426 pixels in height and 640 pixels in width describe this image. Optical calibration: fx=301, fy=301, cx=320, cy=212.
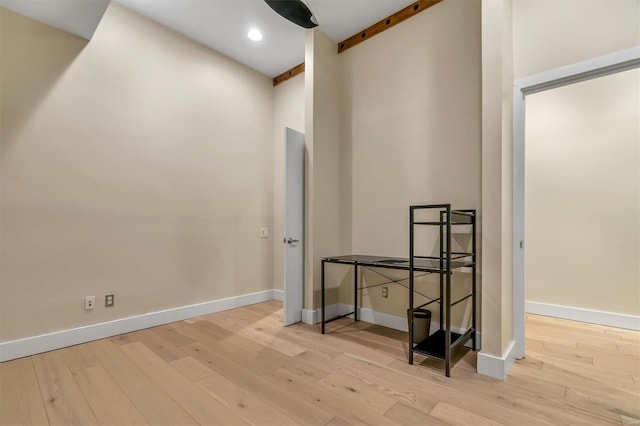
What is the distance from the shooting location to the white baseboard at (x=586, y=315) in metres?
2.99

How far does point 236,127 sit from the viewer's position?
3.81 m

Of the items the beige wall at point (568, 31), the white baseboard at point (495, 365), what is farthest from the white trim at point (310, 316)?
the beige wall at point (568, 31)

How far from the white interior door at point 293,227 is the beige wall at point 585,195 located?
2792 mm

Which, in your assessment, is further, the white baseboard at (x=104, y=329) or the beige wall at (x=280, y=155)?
the beige wall at (x=280, y=155)

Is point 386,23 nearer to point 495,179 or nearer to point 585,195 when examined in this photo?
point 495,179

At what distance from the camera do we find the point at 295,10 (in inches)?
85.7

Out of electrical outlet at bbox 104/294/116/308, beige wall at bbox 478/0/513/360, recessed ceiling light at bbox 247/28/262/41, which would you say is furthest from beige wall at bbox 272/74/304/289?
beige wall at bbox 478/0/513/360

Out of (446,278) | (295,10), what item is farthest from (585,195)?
(295,10)

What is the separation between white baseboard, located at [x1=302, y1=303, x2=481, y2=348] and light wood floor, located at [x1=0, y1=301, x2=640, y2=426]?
0.17m

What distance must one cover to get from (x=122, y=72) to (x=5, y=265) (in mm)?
1884

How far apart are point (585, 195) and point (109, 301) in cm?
501

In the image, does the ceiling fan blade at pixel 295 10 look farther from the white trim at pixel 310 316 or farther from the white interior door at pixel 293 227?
the white trim at pixel 310 316

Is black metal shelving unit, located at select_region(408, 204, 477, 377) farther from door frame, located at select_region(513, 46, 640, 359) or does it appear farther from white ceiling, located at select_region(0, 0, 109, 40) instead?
white ceiling, located at select_region(0, 0, 109, 40)

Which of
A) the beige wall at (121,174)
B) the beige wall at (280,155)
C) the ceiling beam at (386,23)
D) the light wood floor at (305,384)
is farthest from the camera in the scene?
the beige wall at (280,155)
